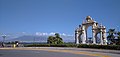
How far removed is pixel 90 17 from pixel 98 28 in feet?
15.9

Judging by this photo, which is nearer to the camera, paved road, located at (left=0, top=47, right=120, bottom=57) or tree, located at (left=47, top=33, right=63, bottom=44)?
paved road, located at (left=0, top=47, right=120, bottom=57)

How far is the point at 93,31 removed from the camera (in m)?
65.2

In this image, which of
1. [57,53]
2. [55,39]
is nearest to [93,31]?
[55,39]

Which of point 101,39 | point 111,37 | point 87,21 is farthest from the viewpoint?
point 111,37

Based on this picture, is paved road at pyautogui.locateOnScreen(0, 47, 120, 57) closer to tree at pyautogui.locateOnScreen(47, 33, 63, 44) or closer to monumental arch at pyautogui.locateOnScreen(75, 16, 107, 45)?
monumental arch at pyautogui.locateOnScreen(75, 16, 107, 45)

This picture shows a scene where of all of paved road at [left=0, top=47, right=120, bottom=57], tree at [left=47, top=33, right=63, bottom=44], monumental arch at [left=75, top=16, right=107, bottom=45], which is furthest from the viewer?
tree at [left=47, top=33, right=63, bottom=44]

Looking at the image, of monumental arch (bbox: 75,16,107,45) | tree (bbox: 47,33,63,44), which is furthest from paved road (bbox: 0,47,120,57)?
tree (bbox: 47,33,63,44)

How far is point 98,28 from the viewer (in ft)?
210

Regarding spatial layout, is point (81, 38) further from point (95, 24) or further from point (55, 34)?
point (55, 34)

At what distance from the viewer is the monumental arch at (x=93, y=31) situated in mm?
63312

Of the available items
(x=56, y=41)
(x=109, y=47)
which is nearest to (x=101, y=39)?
(x=109, y=47)

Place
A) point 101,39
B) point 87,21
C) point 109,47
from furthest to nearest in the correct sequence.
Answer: point 87,21 → point 101,39 → point 109,47

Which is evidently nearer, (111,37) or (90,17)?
(90,17)

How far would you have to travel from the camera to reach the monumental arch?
208ft
